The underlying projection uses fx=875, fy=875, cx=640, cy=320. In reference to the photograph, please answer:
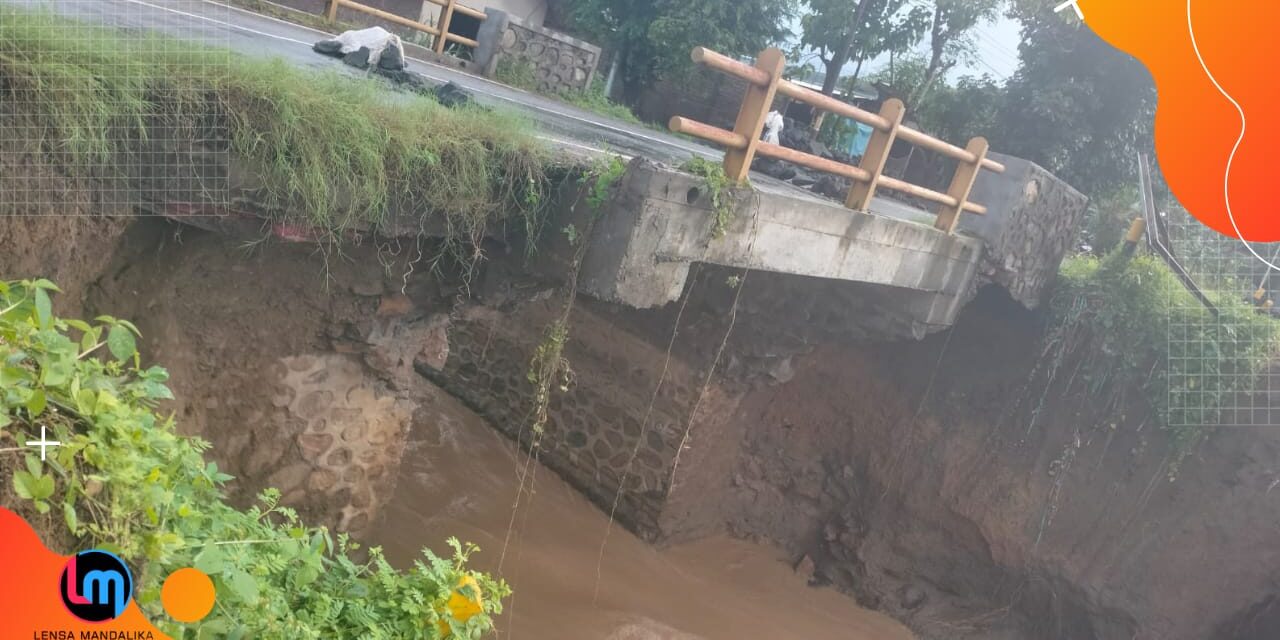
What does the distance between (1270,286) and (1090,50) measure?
4.18m

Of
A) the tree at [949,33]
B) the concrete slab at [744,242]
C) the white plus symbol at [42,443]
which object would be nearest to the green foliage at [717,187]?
the concrete slab at [744,242]

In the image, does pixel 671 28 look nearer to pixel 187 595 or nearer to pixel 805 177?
pixel 805 177

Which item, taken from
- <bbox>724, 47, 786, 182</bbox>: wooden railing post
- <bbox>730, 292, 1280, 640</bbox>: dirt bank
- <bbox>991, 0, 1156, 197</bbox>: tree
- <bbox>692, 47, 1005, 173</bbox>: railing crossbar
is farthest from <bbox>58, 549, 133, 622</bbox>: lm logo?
<bbox>991, 0, 1156, 197</bbox>: tree

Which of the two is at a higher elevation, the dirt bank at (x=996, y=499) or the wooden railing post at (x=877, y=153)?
the wooden railing post at (x=877, y=153)

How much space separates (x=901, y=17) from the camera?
13.7 m

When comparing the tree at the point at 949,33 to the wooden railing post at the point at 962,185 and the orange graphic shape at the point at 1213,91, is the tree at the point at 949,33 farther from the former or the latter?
the orange graphic shape at the point at 1213,91

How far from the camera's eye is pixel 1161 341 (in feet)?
26.9

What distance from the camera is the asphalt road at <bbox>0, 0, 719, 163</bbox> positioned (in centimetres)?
402

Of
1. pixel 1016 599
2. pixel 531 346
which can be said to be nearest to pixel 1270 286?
pixel 1016 599

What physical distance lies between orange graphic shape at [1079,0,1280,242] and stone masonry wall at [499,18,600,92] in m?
8.75

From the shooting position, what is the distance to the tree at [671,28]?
13.6 meters

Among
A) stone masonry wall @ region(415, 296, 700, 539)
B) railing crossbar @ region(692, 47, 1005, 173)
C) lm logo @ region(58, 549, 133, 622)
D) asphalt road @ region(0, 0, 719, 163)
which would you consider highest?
railing crossbar @ region(692, 47, 1005, 173)
